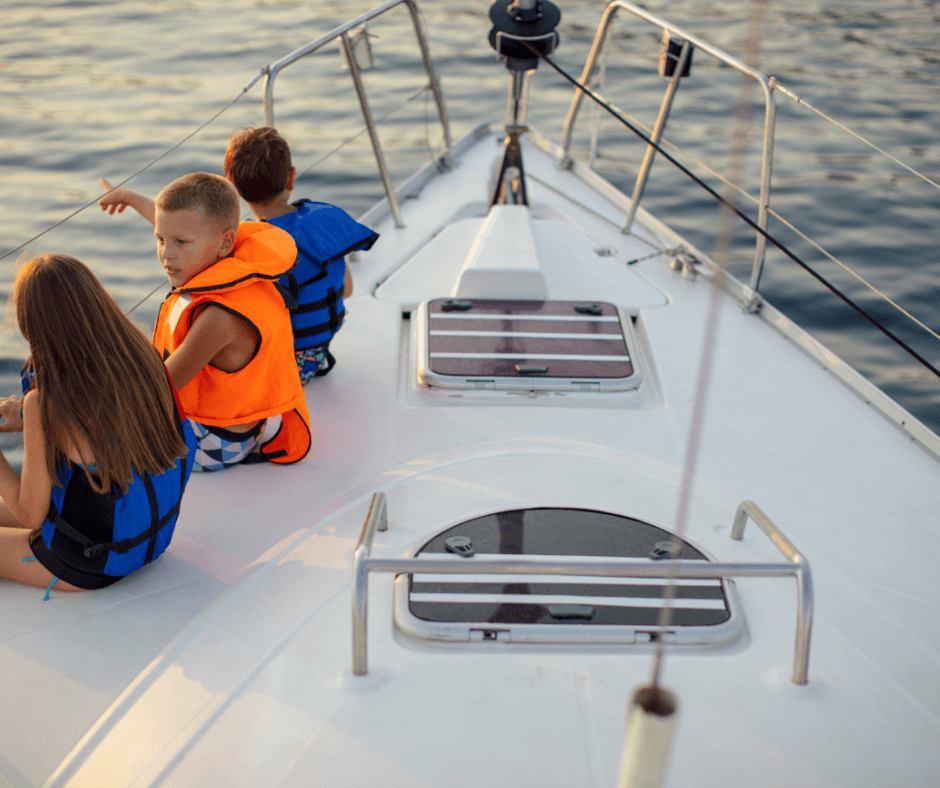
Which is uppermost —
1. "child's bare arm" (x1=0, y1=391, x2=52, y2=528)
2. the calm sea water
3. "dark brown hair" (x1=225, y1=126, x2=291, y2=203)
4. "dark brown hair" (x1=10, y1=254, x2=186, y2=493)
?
"dark brown hair" (x1=225, y1=126, x2=291, y2=203)

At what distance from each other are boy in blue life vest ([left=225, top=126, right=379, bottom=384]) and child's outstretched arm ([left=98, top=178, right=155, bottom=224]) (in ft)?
0.75

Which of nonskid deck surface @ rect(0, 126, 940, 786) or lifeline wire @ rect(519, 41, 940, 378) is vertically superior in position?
lifeline wire @ rect(519, 41, 940, 378)

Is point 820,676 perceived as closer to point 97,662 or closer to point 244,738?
point 244,738

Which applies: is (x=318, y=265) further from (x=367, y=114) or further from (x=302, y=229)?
(x=367, y=114)

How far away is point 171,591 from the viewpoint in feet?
5.42

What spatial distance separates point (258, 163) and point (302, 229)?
0.62 feet

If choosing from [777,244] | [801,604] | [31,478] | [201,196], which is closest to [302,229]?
[201,196]

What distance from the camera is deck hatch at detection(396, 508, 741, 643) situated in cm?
142

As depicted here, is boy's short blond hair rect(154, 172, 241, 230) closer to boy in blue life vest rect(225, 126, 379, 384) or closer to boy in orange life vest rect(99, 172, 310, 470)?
boy in orange life vest rect(99, 172, 310, 470)

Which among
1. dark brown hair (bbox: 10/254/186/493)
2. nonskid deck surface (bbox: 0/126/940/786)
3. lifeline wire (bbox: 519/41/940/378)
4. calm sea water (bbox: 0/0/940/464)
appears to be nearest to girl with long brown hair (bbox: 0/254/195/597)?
dark brown hair (bbox: 10/254/186/493)

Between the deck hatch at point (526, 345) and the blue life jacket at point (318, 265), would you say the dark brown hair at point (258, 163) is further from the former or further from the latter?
the deck hatch at point (526, 345)

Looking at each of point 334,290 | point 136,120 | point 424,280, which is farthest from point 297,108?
point 334,290

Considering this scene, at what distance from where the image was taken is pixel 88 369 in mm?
1441

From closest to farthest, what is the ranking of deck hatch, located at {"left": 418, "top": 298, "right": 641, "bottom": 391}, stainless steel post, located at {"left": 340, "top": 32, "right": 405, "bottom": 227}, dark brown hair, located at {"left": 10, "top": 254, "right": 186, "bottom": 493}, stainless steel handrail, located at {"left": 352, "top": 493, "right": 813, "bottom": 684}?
1. stainless steel handrail, located at {"left": 352, "top": 493, "right": 813, "bottom": 684}
2. dark brown hair, located at {"left": 10, "top": 254, "right": 186, "bottom": 493}
3. deck hatch, located at {"left": 418, "top": 298, "right": 641, "bottom": 391}
4. stainless steel post, located at {"left": 340, "top": 32, "right": 405, "bottom": 227}
